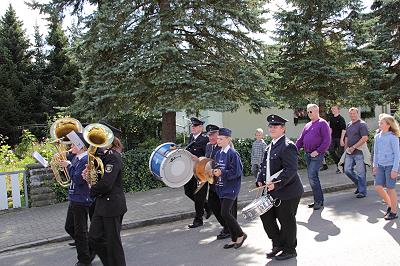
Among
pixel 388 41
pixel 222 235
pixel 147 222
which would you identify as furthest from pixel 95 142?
pixel 388 41

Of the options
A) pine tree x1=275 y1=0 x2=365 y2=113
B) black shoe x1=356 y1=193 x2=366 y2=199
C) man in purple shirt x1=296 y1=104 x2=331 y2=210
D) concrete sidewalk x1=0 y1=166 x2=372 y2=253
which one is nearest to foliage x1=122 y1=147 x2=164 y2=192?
concrete sidewalk x1=0 y1=166 x2=372 y2=253

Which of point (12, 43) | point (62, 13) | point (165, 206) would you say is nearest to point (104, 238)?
point (165, 206)

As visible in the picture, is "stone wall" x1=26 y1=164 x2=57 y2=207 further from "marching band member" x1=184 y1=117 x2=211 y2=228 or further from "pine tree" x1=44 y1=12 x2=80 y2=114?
"pine tree" x1=44 y1=12 x2=80 y2=114

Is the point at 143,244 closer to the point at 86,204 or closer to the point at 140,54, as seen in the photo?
the point at 86,204

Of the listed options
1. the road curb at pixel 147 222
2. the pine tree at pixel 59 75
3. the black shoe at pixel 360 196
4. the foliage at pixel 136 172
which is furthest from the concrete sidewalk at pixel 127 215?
the pine tree at pixel 59 75

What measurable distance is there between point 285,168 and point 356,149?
4.47 metres

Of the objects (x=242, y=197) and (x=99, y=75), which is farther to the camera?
(x=99, y=75)

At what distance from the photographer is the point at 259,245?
6.61m

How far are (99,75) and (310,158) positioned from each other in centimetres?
697

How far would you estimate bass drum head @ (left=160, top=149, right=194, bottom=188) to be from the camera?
6.62 meters

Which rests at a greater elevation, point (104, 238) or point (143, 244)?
point (104, 238)

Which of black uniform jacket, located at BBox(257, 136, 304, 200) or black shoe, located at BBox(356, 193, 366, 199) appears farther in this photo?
black shoe, located at BBox(356, 193, 366, 199)

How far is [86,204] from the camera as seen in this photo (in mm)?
5867

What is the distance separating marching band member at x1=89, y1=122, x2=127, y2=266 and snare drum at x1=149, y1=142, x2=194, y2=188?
5.23ft
